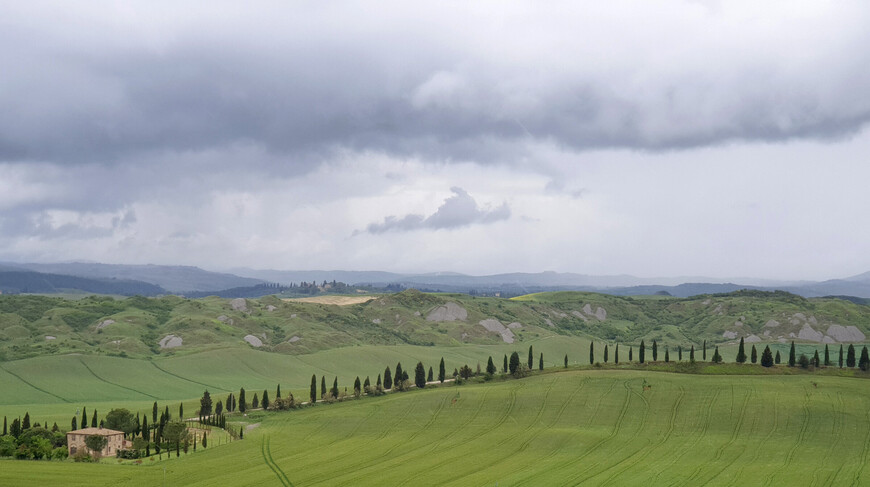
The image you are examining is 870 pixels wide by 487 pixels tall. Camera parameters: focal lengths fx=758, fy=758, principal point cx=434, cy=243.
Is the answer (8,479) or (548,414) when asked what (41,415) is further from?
(548,414)

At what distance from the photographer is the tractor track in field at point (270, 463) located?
108688 millimetres

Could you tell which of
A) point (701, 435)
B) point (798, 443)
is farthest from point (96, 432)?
point (798, 443)

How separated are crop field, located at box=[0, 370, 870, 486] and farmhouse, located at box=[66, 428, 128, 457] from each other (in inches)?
502

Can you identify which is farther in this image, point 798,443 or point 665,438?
point 665,438

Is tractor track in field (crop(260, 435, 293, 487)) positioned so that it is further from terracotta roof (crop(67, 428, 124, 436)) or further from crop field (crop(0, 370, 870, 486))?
terracotta roof (crop(67, 428, 124, 436))

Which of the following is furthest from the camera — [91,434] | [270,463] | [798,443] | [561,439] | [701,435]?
[701,435]

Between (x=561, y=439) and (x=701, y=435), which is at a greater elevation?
(x=701, y=435)

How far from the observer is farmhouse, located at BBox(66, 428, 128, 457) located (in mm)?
133375

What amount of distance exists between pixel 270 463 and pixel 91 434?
35775 mm

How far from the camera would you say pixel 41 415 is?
187125 mm

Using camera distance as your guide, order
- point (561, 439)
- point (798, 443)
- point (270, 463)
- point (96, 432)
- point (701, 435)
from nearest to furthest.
Result: point (270, 463) → point (798, 443) → point (96, 432) → point (561, 439) → point (701, 435)

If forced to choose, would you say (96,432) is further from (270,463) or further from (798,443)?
(798,443)

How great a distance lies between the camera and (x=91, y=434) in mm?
132750

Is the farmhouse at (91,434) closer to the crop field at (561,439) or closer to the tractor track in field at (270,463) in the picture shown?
the crop field at (561,439)
